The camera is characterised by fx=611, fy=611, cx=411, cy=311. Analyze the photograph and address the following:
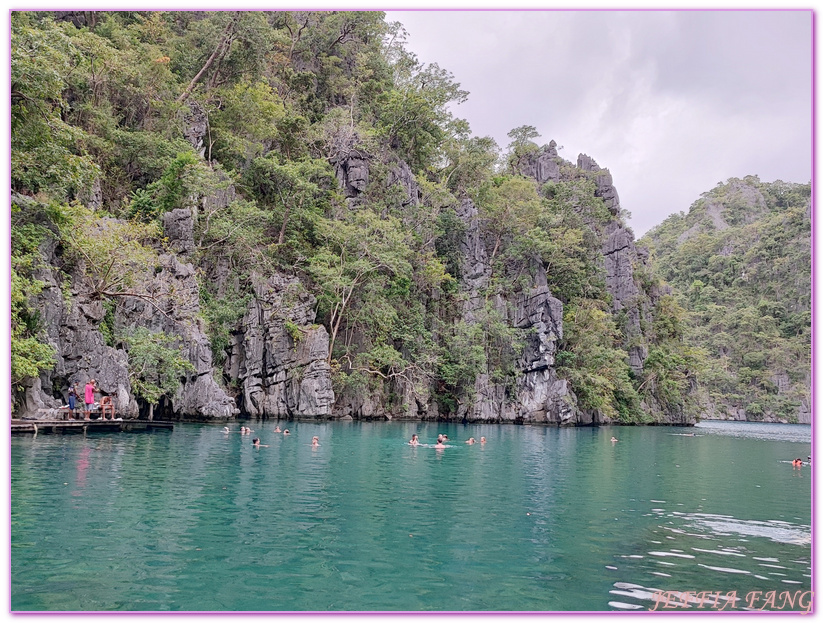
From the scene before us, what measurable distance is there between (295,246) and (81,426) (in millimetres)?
19853

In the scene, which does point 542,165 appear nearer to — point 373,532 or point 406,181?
point 406,181

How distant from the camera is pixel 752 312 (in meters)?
72.8

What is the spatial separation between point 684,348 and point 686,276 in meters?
36.2

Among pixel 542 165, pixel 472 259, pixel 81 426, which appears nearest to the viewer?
pixel 81 426

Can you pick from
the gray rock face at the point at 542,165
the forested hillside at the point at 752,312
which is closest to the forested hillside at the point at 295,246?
the gray rock face at the point at 542,165

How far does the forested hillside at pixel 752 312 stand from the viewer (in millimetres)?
69938

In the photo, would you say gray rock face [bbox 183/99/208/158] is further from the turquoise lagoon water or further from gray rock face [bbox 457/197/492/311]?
the turquoise lagoon water

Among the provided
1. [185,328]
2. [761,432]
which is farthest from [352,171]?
[761,432]

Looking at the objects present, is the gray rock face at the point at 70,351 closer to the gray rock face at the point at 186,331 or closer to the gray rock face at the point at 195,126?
the gray rock face at the point at 186,331

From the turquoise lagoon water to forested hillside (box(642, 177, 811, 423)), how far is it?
2170 inches

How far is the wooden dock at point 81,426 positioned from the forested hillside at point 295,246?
2.93 feet

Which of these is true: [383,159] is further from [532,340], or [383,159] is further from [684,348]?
[684,348]

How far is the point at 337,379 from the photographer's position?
35844 millimetres

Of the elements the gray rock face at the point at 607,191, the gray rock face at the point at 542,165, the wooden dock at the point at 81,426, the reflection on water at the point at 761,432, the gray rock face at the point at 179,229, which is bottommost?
the reflection on water at the point at 761,432
